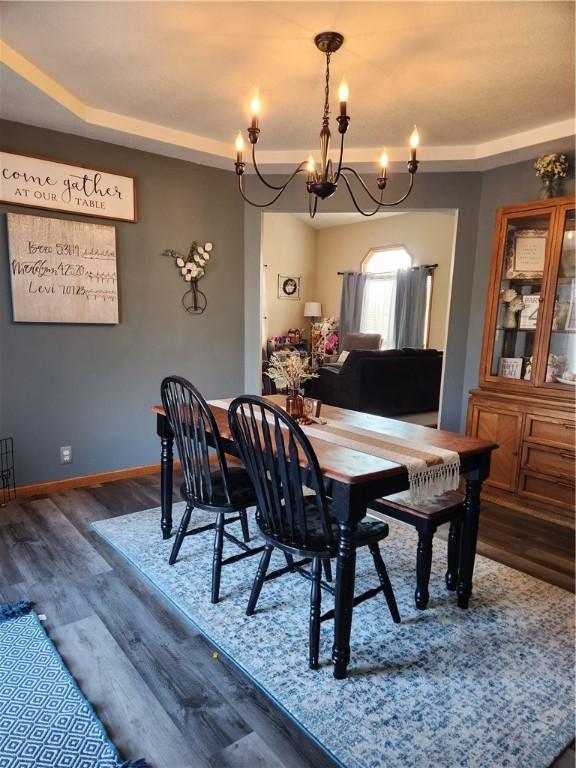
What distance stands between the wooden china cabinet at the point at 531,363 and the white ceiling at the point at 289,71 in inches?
24.2

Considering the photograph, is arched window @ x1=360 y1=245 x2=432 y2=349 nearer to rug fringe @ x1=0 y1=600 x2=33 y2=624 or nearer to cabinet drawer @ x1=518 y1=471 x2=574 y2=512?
cabinet drawer @ x1=518 y1=471 x2=574 y2=512

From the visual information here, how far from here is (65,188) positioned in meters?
3.13

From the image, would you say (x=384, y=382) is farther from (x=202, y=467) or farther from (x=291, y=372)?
(x=202, y=467)

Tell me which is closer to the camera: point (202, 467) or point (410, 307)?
point (202, 467)

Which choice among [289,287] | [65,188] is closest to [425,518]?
[65,188]

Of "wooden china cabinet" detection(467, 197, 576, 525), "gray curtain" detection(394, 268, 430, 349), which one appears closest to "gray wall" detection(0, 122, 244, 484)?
"wooden china cabinet" detection(467, 197, 576, 525)

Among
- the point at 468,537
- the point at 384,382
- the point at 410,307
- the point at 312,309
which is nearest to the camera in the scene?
the point at 468,537

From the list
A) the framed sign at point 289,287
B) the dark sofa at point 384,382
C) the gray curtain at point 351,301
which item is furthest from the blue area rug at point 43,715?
the framed sign at point 289,287

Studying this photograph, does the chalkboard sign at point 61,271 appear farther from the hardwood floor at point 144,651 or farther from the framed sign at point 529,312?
the framed sign at point 529,312

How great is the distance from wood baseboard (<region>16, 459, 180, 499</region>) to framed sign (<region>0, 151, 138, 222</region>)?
1.89 meters

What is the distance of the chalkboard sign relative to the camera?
3.02 m

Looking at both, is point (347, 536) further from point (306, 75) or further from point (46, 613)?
point (306, 75)

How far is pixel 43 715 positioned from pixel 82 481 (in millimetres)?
2103

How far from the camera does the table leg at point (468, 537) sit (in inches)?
78.4
